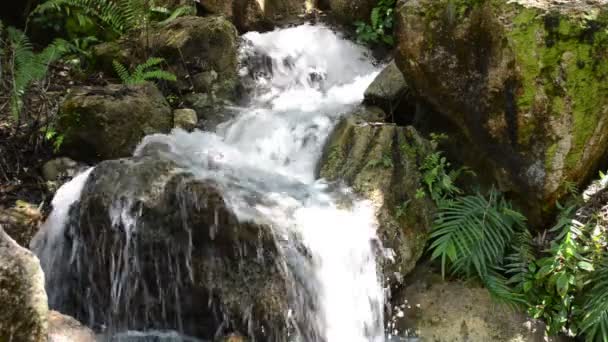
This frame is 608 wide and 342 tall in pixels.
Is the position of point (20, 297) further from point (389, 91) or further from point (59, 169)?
point (389, 91)

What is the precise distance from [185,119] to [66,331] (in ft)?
11.5

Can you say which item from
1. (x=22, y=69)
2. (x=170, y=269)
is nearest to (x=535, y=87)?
(x=170, y=269)

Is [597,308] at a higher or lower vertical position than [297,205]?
lower

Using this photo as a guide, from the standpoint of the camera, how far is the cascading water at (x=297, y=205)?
4398mm

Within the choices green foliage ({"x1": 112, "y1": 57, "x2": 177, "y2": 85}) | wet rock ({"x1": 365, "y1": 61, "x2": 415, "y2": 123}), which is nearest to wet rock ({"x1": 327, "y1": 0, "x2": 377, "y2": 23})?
wet rock ({"x1": 365, "y1": 61, "x2": 415, "y2": 123})

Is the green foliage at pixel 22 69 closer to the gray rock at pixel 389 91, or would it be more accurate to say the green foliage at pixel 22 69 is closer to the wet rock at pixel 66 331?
the wet rock at pixel 66 331

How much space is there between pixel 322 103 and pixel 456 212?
2.87 meters

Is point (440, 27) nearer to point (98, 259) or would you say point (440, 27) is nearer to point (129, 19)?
point (98, 259)

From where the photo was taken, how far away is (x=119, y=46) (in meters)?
7.23

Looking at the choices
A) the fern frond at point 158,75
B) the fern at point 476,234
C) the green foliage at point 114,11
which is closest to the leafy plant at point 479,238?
the fern at point 476,234

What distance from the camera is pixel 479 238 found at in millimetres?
4660

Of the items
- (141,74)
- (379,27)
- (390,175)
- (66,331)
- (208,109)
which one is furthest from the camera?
(379,27)

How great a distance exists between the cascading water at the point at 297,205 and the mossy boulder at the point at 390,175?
165 millimetres

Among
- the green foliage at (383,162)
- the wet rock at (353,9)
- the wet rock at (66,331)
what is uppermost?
the wet rock at (353,9)
